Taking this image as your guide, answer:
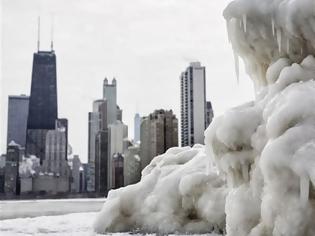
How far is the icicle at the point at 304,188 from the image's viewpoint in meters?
7.55

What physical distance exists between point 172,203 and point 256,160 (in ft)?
12.3

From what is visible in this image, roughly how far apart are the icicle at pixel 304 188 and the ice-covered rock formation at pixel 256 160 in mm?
14

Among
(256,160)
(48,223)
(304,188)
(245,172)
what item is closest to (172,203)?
(245,172)

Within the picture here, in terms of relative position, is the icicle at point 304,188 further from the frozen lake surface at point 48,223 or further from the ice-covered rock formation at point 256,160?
the frozen lake surface at point 48,223

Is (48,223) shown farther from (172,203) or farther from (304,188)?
(304,188)

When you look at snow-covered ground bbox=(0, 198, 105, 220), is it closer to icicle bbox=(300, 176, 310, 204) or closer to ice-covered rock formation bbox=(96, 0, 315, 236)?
ice-covered rock formation bbox=(96, 0, 315, 236)

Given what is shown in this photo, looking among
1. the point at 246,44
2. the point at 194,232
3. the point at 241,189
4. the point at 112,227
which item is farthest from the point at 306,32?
the point at 112,227

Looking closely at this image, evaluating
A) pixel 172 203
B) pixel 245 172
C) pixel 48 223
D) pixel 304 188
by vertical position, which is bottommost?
pixel 48 223

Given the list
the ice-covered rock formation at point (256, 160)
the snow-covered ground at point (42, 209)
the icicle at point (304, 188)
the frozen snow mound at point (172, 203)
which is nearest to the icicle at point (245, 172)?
the ice-covered rock formation at point (256, 160)

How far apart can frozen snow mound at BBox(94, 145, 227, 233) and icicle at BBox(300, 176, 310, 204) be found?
4.13m

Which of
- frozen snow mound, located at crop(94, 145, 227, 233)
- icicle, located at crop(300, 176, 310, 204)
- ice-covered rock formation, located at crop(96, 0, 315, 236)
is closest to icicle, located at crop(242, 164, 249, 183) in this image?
ice-covered rock formation, located at crop(96, 0, 315, 236)

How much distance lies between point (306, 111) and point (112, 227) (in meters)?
6.25

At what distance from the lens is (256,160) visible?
915 cm

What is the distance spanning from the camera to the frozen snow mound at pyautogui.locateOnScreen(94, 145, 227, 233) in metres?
12.0
